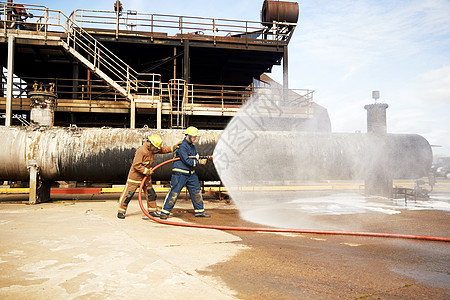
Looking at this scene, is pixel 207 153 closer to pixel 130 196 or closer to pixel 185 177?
pixel 185 177

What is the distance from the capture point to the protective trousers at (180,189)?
540cm

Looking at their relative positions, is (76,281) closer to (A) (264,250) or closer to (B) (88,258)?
(B) (88,258)

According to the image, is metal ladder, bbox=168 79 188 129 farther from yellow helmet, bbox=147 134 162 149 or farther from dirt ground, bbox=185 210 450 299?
dirt ground, bbox=185 210 450 299

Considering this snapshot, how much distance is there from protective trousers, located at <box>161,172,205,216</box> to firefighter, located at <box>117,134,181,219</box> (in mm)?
412

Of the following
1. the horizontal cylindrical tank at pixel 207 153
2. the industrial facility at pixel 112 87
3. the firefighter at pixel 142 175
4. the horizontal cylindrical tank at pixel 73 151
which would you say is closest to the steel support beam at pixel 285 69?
the industrial facility at pixel 112 87

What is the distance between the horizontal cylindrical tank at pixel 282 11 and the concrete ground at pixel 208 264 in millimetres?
16091

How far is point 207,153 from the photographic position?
24.6 ft

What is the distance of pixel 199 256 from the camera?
10.1ft

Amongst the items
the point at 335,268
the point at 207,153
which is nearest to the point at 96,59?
the point at 207,153

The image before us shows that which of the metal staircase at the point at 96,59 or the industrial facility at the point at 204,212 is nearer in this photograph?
the industrial facility at the point at 204,212

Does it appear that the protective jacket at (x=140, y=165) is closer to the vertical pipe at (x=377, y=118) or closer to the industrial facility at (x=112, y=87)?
the industrial facility at (x=112, y=87)

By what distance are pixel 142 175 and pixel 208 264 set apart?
329cm

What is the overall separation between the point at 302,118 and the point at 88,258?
13.2 metres

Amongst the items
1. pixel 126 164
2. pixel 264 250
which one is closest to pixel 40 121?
pixel 126 164
